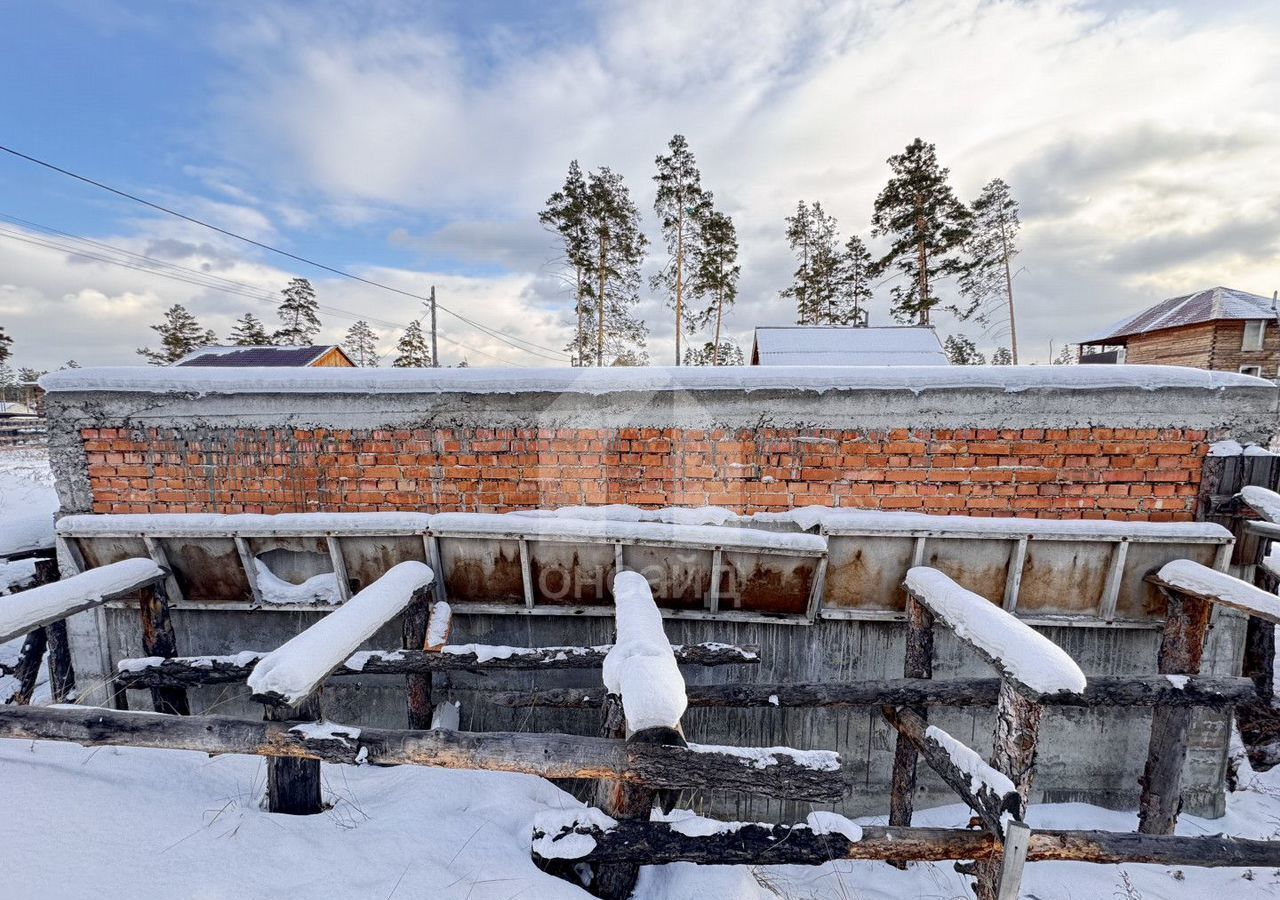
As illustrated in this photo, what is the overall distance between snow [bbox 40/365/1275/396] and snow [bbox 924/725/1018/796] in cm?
215

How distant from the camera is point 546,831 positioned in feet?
6.44

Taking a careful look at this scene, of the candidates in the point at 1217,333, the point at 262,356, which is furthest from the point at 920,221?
the point at 262,356

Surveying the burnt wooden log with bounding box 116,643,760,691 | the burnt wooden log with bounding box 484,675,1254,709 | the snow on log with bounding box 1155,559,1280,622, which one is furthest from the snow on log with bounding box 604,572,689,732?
the snow on log with bounding box 1155,559,1280,622

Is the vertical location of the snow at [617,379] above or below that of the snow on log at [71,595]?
above

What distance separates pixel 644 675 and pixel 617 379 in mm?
2010

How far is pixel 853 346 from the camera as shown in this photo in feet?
47.3

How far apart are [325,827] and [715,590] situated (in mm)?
2424

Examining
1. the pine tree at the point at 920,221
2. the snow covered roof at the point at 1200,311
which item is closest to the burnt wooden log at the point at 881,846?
the pine tree at the point at 920,221

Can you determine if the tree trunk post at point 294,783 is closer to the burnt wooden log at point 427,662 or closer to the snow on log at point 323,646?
the snow on log at point 323,646

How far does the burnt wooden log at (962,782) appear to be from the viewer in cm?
219

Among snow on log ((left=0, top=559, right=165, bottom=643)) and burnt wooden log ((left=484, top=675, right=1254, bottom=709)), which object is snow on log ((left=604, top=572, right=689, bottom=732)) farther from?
snow on log ((left=0, top=559, right=165, bottom=643))

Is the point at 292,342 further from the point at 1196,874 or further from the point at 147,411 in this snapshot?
the point at 1196,874

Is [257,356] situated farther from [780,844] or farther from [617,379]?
[780,844]

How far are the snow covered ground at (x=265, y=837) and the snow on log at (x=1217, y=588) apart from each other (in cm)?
202
